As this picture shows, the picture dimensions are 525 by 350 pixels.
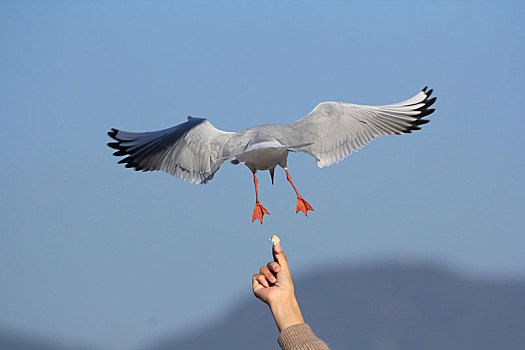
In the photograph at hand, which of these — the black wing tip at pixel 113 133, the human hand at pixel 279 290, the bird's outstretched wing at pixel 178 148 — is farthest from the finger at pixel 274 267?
the black wing tip at pixel 113 133

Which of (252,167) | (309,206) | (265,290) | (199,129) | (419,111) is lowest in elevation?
(265,290)

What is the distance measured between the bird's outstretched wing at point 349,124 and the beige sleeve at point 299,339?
59 cm

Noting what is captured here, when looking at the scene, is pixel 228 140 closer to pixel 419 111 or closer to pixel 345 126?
pixel 345 126

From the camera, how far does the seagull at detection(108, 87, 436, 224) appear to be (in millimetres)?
1425

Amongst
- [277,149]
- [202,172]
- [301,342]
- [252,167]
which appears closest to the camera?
[301,342]

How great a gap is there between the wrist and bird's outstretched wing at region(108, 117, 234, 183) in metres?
0.50

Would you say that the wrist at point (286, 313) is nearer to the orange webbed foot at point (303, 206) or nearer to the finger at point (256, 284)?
the finger at point (256, 284)

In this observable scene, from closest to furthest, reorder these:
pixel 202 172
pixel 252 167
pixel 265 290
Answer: pixel 265 290 → pixel 252 167 → pixel 202 172

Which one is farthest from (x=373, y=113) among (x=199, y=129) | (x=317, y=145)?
(x=199, y=129)

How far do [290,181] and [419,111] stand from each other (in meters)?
0.57

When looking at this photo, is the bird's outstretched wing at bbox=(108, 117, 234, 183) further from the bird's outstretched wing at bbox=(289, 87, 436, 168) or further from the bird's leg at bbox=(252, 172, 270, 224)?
the bird's outstretched wing at bbox=(289, 87, 436, 168)

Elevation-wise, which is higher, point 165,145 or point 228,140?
point 165,145

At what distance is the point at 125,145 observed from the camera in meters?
1.60

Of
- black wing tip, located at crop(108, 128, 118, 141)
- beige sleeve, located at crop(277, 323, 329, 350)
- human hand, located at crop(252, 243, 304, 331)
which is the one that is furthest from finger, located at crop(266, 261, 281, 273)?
black wing tip, located at crop(108, 128, 118, 141)
